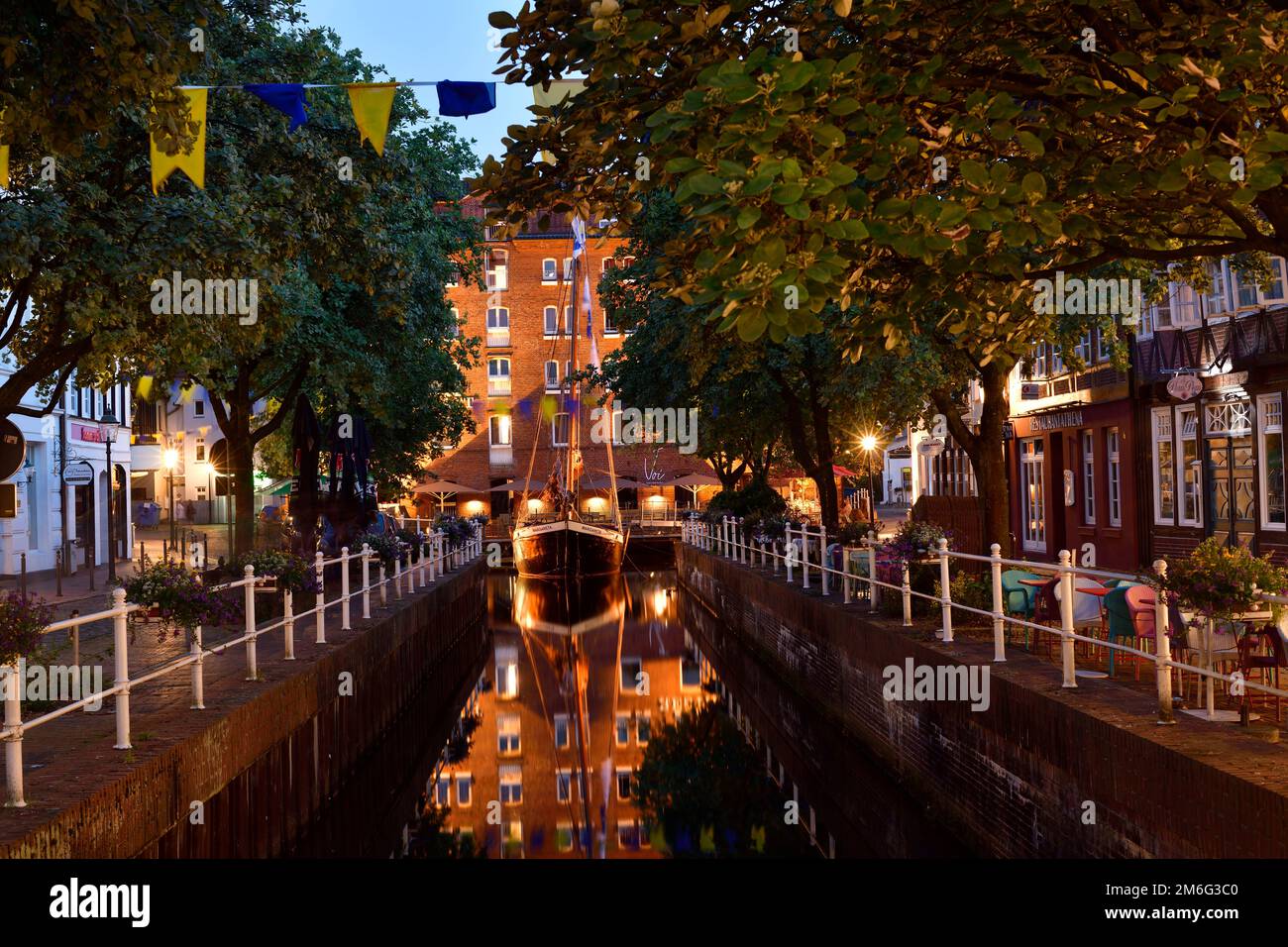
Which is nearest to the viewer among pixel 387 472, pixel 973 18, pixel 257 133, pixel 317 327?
pixel 973 18

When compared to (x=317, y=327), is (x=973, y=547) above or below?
below

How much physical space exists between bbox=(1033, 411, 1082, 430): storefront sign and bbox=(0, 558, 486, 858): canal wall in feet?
52.9

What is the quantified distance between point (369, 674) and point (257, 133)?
6.62 meters

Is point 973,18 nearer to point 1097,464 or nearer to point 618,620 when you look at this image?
point 1097,464

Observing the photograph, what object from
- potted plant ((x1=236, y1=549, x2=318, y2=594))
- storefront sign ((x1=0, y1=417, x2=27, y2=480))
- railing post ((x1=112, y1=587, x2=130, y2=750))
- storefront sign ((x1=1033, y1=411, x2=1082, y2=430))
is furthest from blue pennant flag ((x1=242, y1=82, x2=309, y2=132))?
storefront sign ((x1=1033, y1=411, x2=1082, y2=430))

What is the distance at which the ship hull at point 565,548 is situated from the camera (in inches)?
1861

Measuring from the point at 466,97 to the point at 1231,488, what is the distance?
638 inches

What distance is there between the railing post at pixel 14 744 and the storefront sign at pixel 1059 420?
26882 mm

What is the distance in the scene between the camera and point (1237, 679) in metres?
6.68

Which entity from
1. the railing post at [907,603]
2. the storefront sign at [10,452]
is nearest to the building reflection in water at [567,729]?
the railing post at [907,603]

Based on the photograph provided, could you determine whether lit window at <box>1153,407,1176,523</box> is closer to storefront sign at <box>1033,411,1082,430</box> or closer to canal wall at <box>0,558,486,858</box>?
storefront sign at <box>1033,411,1082,430</box>

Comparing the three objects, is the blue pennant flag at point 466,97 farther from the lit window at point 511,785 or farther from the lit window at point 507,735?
the lit window at point 507,735

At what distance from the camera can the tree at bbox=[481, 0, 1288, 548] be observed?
19.3ft
